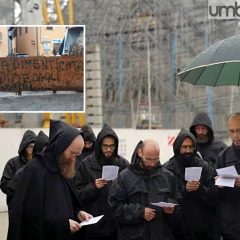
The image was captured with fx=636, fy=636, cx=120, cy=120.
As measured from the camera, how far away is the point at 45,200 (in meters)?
4.35

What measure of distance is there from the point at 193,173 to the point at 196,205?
43cm

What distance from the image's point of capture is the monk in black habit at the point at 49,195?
4.30 metres

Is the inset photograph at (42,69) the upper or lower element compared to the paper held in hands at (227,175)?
upper

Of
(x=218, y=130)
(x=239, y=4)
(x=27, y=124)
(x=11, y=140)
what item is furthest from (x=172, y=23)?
(x=239, y=4)

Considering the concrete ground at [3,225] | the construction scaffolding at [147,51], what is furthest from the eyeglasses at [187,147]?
the construction scaffolding at [147,51]

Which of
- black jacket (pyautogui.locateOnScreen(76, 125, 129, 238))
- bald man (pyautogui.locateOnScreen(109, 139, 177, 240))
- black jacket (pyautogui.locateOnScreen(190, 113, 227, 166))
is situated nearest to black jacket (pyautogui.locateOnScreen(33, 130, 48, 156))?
black jacket (pyautogui.locateOnScreen(76, 125, 129, 238))

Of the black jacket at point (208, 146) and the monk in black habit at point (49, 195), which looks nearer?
the monk in black habit at point (49, 195)

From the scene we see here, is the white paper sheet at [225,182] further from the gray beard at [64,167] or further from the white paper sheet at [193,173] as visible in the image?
the gray beard at [64,167]

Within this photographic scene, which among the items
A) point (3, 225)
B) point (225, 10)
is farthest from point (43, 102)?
point (3, 225)

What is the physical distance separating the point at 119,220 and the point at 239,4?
3.50m

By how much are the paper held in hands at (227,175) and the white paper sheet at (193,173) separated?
19cm

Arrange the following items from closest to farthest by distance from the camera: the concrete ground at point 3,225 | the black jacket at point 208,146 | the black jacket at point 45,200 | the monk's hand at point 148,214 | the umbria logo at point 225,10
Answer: the black jacket at point 45,200
the monk's hand at point 148,214
the black jacket at point 208,146
the umbria logo at point 225,10
the concrete ground at point 3,225

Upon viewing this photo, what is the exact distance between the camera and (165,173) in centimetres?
541

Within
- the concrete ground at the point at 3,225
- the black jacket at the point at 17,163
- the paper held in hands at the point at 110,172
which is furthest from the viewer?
the concrete ground at the point at 3,225
